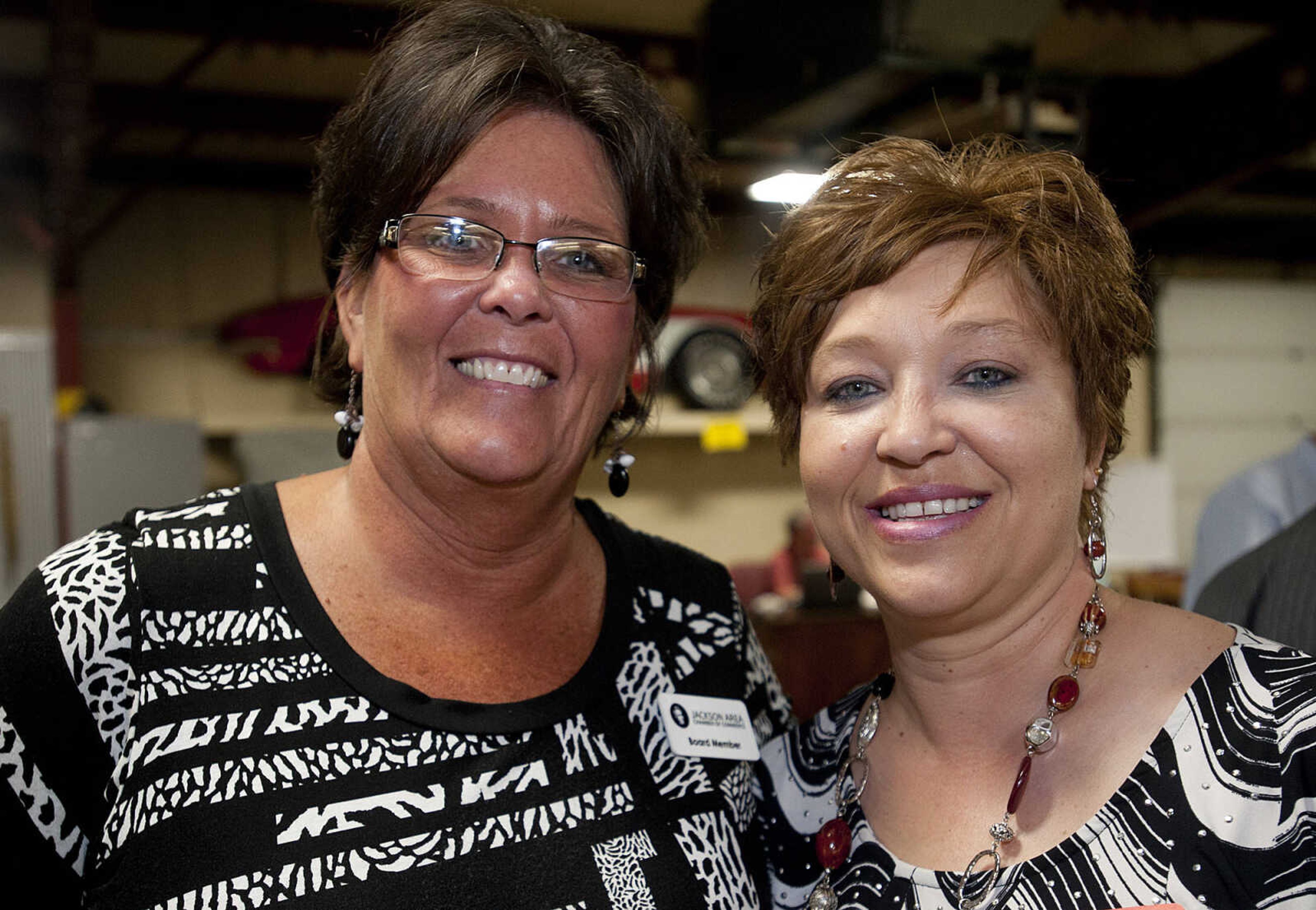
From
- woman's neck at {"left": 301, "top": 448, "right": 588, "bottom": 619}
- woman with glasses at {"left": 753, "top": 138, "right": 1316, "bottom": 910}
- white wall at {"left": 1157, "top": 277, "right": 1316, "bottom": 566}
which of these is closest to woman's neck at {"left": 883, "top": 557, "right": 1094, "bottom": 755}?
woman with glasses at {"left": 753, "top": 138, "right": 1316, "bottom": 910}

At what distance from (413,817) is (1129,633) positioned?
911 millimetres

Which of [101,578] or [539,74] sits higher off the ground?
[539,74]

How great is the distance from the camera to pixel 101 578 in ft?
4.39

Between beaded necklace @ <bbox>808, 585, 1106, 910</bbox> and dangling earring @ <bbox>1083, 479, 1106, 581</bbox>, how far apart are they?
27 millimetres

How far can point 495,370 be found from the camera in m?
1.42

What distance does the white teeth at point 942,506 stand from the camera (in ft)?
4.07

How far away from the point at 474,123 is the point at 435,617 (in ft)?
2.22

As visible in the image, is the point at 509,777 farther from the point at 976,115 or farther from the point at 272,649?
the point at 976,115

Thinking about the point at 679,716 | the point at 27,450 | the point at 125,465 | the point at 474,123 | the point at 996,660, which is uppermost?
the point at 474,123

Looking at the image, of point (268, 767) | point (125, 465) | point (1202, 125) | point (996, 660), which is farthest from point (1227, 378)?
point (268, 767)

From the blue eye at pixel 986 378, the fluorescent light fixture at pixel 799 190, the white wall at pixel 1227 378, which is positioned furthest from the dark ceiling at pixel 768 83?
the white wall at pixel 1227 378

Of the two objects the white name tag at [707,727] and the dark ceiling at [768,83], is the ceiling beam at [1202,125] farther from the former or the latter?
the white name tag at [707,727]

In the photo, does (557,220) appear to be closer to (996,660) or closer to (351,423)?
(351,423)

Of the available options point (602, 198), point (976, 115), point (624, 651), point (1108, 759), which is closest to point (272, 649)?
point (624, 651)
